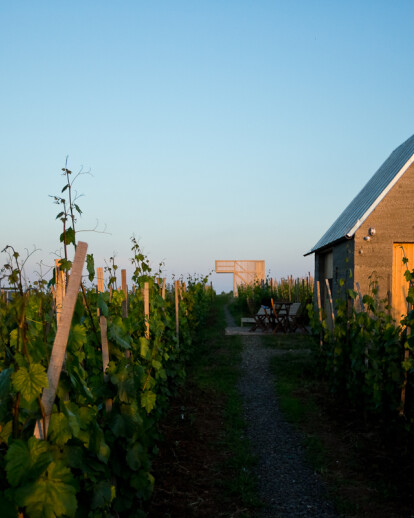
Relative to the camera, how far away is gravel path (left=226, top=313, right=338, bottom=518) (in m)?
4.22

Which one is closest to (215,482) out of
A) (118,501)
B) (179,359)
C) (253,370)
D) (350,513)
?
(350,513)

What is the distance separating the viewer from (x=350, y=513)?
13.3 feet

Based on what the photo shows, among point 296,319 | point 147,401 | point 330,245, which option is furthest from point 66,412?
point 296,319

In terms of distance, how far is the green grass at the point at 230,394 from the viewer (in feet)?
15.1

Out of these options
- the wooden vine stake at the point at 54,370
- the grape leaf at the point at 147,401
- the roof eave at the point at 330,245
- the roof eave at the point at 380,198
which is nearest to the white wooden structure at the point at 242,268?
the roof eave at the point at 330,245

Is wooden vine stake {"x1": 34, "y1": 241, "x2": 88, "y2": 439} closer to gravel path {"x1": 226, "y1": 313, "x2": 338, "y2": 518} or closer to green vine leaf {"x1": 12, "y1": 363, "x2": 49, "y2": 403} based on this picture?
green vine leaf {"x1": 12, "y1": 363, "x2": 49, "y2": 403}

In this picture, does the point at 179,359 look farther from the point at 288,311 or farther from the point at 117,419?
the point at 288,311

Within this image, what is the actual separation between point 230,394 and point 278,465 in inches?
118

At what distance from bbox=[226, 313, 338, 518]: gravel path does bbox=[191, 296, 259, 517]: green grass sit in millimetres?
120

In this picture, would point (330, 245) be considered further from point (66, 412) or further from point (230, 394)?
point (66, 412)

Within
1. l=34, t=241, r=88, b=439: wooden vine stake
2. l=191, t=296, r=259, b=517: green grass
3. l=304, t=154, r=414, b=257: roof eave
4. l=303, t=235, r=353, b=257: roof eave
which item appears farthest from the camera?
l=303, t=235, r=353, b=257: roof eave

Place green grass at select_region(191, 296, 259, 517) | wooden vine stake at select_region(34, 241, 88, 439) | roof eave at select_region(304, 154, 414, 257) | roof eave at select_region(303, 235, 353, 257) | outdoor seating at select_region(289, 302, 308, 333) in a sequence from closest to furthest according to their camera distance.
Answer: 1. wooden vine stake at select_region(34, 241, 88, 439)
2. green grass at select_region(191, 296, 259, 517)
3. roof eave at select_region(304, 154, 414, 257)
4. roof eave at select_region(303, 235, 353, 257)
5. outdoor seating at select_region(289, 302, 308, 333)

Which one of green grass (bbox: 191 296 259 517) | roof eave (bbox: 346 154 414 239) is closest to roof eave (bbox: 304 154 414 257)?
roof eave (bbox: 346 154 414 239)

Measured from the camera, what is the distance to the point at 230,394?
8148 millimetres
